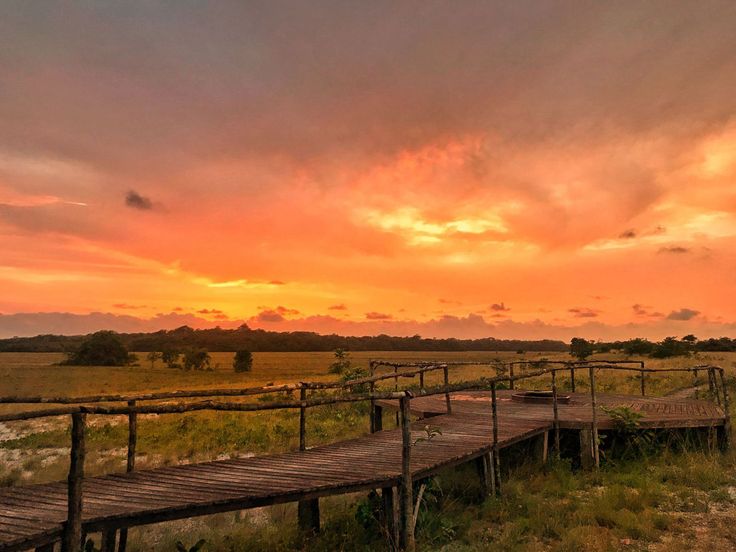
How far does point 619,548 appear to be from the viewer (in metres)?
6.73

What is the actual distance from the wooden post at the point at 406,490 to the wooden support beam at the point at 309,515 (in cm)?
195

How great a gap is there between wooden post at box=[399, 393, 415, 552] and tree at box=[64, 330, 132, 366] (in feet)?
278

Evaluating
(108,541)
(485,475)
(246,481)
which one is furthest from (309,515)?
(485,475)

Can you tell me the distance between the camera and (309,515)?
8.48 m

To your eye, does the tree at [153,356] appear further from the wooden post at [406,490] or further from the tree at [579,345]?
the wooden post at [406,490]

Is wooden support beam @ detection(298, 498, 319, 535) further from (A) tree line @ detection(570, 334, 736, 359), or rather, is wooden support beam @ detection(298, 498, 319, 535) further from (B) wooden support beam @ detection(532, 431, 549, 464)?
(A) tree line @ detection(570, 334, 736, 359)

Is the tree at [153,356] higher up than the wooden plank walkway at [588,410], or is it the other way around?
the wooden plank walkway at [588,410]

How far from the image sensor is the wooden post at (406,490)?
6.68 m

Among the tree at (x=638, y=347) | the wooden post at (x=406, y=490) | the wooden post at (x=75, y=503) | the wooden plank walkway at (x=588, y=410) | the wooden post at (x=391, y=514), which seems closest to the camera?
the wooden post at (x=75, y=503)

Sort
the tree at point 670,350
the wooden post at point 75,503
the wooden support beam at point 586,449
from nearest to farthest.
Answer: the wooden post at point 75,503 → the wooden support beam at point 586,449 → the tree at point 670,350

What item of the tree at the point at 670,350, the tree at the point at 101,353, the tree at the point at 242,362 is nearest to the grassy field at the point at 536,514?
the tree at the point at 670,350

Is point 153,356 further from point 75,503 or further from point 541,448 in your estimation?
point 75,503

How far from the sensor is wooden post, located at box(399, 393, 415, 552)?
6684 mm

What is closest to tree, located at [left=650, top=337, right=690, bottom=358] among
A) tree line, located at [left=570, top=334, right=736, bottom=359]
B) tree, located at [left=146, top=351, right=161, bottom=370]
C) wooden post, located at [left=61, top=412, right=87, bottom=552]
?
tree line, located at [left=570, top=334, right=736, bottom=359]
